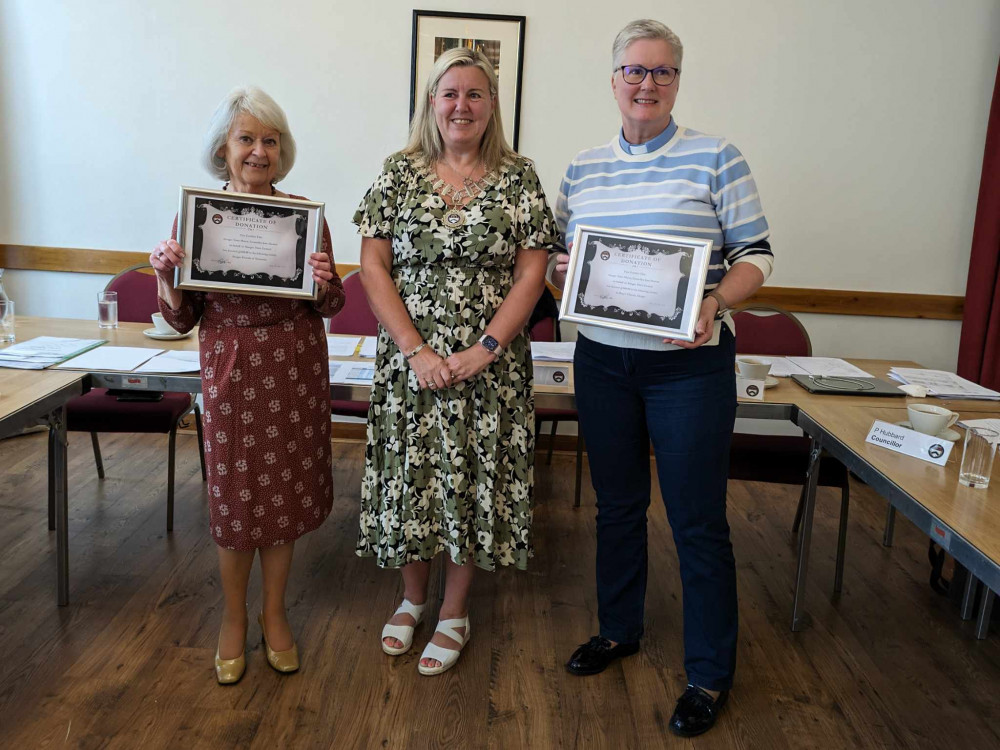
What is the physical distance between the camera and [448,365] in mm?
1948

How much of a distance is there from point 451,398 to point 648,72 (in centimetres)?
88

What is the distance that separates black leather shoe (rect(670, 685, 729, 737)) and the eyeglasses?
1.44 meters

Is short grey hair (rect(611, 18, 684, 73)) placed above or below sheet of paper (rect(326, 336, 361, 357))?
above

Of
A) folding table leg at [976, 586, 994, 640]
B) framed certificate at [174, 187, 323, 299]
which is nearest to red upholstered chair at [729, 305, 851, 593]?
folding table leg at [976, 586, 994, 640]

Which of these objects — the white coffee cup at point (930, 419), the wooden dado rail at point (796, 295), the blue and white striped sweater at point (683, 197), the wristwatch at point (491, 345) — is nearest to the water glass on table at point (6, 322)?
the wooden dado rail at point (796, 295)

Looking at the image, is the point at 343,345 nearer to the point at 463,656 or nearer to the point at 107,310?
the point at 107,310

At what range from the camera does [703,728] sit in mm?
1931

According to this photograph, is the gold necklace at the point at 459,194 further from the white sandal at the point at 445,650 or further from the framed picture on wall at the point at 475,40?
the framed picture on wall at the point at 475,40

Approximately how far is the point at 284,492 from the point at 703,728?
1.17 meters

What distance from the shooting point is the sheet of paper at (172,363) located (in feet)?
7.78

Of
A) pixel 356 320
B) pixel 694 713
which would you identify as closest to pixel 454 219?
pixel 694 713

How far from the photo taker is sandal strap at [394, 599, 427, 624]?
2.29 meters

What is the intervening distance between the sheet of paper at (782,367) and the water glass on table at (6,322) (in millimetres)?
2435

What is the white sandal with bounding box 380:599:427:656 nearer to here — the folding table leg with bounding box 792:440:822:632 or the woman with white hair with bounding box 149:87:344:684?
the woman with white hair with bounding box 149:87:344:684
